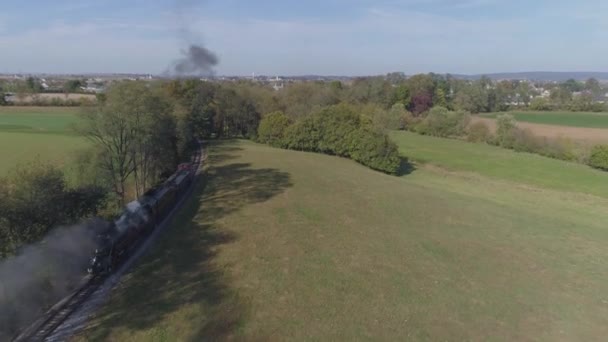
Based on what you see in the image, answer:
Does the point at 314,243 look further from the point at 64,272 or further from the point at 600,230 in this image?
the point at 600,230

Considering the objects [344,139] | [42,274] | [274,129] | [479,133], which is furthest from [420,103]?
[42,274]

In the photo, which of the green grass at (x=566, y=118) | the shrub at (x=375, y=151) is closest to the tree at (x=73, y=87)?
the shrub at (x=375, y=151)

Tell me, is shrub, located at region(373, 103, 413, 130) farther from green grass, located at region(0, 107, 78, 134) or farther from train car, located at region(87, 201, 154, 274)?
train car, located at region(87, 201, 154, 274)

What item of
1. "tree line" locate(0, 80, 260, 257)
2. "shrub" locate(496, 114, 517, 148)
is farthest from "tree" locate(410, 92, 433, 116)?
"tree line" locate(0, 80, 260, 257)

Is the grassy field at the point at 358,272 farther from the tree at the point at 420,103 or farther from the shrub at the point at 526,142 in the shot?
the tree at the point at 420,103

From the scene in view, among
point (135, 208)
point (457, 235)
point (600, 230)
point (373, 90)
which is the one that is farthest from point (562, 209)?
point (373, 90)

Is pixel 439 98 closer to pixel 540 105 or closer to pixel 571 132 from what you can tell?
pixel 571 132
